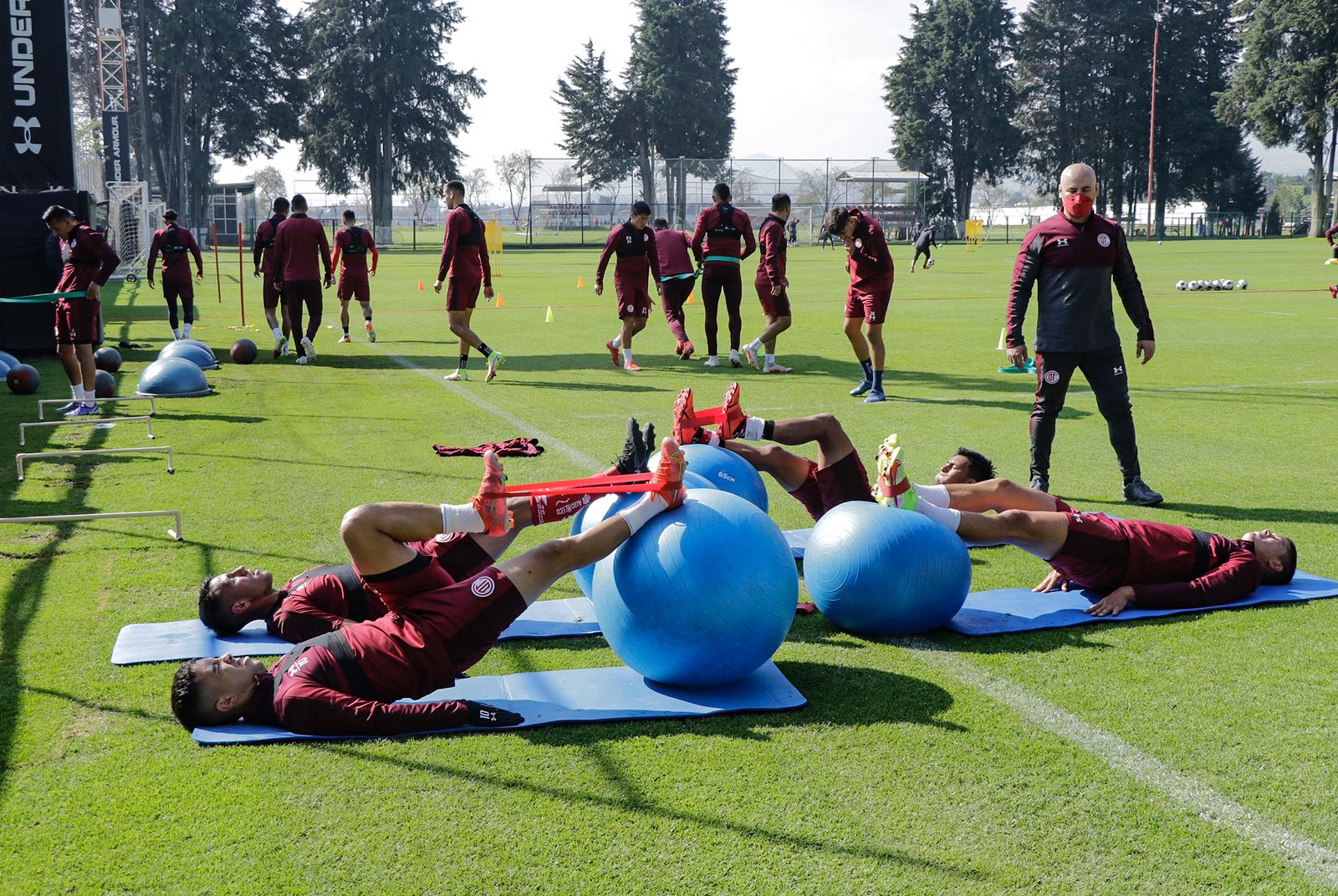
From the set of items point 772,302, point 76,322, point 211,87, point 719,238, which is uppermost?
point 211,87

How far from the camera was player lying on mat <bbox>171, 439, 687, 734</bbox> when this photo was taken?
4.32 metres

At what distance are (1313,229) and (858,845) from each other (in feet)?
249

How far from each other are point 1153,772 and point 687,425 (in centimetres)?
317

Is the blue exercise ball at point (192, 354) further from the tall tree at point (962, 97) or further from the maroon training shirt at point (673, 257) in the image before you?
the tall tree at point (962, 97)

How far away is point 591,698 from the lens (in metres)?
4.70

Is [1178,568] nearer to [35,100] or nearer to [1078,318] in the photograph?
[1078,318]

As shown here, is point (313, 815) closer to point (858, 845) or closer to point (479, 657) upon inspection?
point (479, 657)

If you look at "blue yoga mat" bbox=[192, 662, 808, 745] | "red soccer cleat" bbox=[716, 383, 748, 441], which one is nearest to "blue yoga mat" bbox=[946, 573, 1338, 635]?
"blue yoga mat" bbox=[192, 662, 808, 745]

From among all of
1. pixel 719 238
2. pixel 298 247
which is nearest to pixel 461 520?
pixel 719 238

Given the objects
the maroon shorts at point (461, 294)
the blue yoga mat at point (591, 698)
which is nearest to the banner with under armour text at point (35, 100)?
the maroon shorts at point (461, 294)

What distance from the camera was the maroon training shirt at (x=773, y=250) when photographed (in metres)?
14.8

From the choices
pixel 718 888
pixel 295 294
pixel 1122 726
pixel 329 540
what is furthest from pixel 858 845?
pixel 295 294

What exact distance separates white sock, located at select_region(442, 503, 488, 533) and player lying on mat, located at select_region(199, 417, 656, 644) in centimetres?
34

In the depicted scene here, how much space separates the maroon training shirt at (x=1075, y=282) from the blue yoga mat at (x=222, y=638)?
4.02 meters
